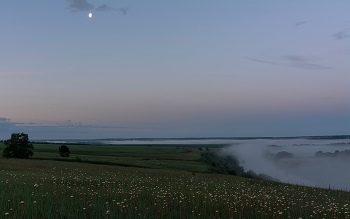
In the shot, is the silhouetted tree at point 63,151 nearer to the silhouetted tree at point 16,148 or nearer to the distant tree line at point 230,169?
the silhouetted tree at point 16,148

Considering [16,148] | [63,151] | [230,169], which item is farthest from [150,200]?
[230,169]

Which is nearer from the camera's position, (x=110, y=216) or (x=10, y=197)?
(x=110, y=216)

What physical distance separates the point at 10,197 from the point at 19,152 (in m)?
63.7

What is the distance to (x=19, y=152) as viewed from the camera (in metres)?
62.7

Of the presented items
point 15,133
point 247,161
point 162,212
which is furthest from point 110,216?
point 247,161

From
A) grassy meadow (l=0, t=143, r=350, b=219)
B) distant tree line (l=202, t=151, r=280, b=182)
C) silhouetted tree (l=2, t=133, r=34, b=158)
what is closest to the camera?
grassy meadow (l=0, t=143, r=350, b=219)

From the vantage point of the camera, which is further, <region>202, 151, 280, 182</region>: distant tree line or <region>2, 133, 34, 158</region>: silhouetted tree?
<region>202, 151, 280, 182</region>: distant tree line

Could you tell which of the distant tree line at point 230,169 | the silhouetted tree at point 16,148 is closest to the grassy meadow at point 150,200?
the silhouetted tree at point 16,148

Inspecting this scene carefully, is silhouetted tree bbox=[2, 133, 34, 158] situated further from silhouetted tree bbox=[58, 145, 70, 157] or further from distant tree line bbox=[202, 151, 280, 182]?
distant tree line bbox=[202, 151, 280, 182]

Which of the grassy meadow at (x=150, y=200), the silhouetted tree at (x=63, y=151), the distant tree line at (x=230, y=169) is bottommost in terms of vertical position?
the distant tree line at (x=230, y=169)

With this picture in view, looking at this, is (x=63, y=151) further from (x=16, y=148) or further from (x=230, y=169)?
(x=230, y=169)

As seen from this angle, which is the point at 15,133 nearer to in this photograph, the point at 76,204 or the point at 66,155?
the point at 66,155

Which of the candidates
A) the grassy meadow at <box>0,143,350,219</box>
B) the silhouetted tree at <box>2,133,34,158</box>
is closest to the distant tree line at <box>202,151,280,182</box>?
the silhouetted tree at <box>2,133,34,158</box>

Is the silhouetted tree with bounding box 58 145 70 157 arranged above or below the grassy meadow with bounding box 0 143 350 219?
below
